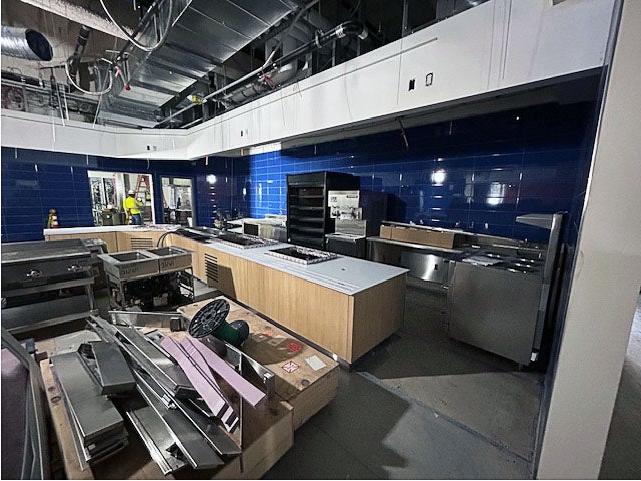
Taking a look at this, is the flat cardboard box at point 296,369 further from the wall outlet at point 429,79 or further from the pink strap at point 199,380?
the wall outlet at point 429,79

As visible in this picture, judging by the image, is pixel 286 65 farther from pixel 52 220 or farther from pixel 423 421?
pixel 52 220

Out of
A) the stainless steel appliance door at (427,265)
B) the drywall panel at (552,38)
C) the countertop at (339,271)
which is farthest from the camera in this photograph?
the stainless steel appliance door at (427,265)

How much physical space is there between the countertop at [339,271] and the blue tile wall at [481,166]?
1789mm

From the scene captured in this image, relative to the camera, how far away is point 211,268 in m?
3.73

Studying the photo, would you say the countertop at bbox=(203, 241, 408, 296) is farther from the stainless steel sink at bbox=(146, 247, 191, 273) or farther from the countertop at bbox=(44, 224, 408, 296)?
the stainless steel sink at bbox=(146, 247, 191, 273)

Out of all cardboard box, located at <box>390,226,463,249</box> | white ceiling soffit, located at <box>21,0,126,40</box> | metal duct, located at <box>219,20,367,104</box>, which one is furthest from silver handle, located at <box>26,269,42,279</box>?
cardboard box, located at <box>390,226,463,249</box>

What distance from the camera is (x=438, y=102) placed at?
2.29 meters

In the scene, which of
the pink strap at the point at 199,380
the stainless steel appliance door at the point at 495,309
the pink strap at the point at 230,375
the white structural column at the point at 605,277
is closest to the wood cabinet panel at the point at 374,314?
the stainless steel appliance door at the point at 495,309

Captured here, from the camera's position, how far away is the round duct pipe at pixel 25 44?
146cm

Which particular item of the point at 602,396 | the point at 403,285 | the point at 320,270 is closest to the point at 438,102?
the point at 403,285

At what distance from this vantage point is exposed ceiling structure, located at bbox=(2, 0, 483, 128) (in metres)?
2.17

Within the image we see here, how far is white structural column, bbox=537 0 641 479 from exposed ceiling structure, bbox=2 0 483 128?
187cm

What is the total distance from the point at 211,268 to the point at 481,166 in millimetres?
3909

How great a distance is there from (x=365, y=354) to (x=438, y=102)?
7.55 feet
